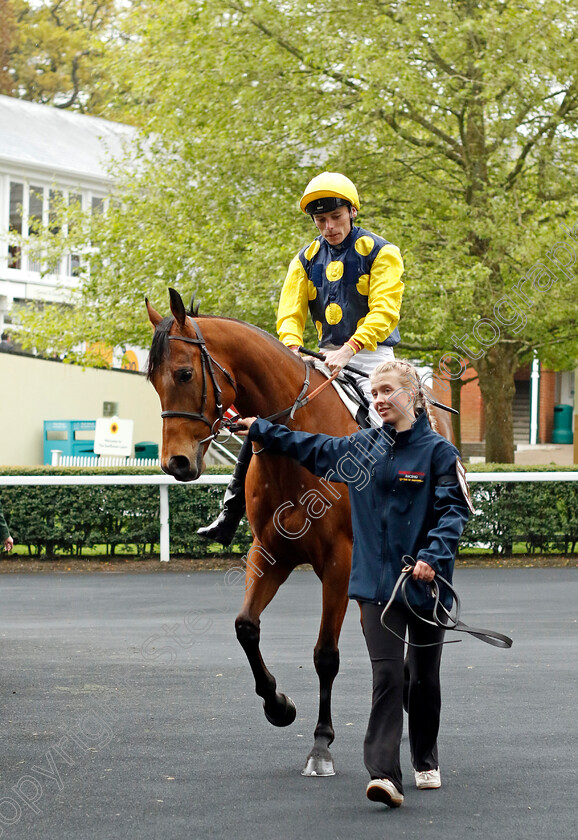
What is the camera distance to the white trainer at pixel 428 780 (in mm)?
4707

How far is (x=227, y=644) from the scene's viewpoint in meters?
8.77

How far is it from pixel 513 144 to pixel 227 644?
9628 mm

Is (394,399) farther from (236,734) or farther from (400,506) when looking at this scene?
(236,734)

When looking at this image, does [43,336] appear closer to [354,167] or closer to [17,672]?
[354,167]

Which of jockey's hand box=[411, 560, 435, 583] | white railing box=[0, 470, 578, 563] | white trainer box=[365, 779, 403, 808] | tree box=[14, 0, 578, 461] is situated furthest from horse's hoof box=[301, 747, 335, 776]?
tree box=[14, 0, 578, 461]

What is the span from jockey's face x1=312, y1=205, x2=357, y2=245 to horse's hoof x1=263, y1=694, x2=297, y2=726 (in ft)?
7.00

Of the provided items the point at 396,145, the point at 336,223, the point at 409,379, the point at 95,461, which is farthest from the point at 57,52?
the point at 409,379

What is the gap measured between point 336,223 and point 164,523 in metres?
8.80

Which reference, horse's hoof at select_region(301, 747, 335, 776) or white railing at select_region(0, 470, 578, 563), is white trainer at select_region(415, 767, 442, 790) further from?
white railing at select_region(0, 470, 578, 563)

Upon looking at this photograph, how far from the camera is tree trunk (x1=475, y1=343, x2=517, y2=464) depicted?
56.5 ft

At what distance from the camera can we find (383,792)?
430cm

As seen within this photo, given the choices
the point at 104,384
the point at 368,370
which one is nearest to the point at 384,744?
the point at 368,370

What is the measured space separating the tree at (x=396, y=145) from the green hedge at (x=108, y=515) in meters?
2.68

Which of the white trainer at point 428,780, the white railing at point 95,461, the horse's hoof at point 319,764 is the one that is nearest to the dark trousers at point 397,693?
the white trainer at point 428,780
